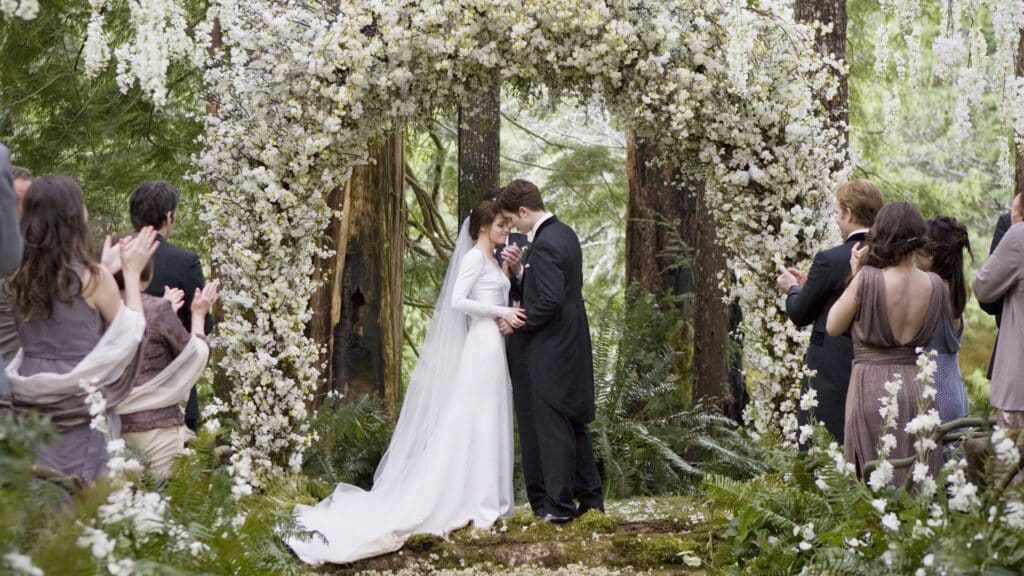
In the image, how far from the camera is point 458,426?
7.12m

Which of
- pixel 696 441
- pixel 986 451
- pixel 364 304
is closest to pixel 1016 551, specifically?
pixel 986 451

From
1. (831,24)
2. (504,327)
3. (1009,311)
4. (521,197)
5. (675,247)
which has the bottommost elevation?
(504,327)

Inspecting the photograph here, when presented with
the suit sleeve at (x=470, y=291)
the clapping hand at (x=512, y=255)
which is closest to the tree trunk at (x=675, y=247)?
the clapping hand at (x=512, y=255)

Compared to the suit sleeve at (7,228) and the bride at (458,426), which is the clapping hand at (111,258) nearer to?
the suit sleeve at (7,228)

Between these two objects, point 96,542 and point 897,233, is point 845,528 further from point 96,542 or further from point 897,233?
point 96,542

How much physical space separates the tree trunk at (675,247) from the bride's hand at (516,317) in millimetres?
3319

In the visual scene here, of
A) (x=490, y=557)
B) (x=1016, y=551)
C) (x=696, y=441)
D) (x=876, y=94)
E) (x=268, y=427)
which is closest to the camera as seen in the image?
(x=1016, y=551)

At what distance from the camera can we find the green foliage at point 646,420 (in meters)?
8.58

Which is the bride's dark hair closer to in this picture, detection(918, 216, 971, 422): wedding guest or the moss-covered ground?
the moss-covered ground

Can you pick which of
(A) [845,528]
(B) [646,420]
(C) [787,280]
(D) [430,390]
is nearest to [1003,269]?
(C) [787,280]

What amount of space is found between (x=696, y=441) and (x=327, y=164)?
10.9ft

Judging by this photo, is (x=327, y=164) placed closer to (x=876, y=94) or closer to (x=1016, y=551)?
(x=1016, y=551)

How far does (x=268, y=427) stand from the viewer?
713cm

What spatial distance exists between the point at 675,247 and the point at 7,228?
7.06 meters
